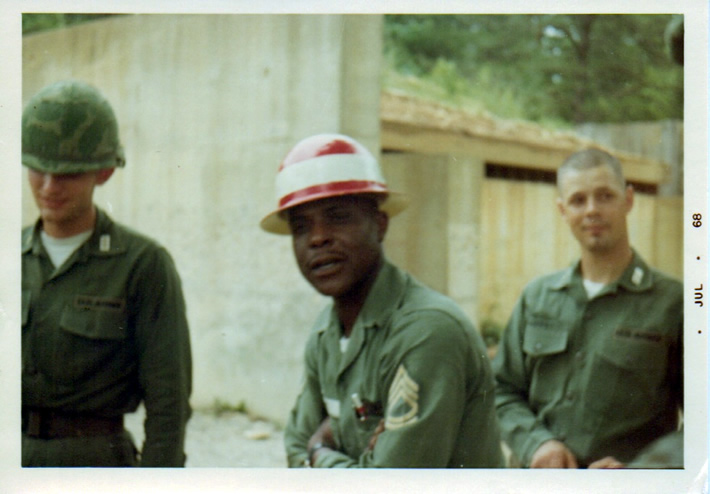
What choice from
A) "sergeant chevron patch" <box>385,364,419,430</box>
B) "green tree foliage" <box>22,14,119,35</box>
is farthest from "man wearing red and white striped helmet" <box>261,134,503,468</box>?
"green tree foliage" <box>22,14,119,35</box>

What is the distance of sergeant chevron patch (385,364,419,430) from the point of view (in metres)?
2.24

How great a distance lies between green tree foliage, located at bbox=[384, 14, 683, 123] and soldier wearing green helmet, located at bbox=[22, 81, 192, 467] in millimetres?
1409

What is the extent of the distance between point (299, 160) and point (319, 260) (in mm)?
352

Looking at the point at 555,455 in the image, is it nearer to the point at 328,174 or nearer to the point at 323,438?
the point at 323,438

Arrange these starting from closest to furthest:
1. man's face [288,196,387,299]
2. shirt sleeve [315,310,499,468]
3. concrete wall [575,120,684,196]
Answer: shirt sleeve [315,310,499,468]
man's face [288,196,387,299]
concrete wall [575,120,684,196]

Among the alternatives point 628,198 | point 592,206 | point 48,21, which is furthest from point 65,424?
point 628,198

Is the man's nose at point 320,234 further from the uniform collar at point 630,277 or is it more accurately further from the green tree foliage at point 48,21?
the green tree foliage at point 48,21

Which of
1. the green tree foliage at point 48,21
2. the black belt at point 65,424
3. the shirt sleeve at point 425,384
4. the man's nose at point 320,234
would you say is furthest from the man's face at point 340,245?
the green tree foliage at point 48,21

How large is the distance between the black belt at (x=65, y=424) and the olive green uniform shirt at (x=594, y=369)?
4.43ft

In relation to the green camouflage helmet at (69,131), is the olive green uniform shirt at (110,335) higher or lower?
lower

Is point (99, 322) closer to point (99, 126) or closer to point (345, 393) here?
point (99, 126)

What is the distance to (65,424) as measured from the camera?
264 cm

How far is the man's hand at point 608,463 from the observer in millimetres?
2541

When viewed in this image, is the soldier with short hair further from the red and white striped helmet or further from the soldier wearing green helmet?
the soldier wearing green helmet
